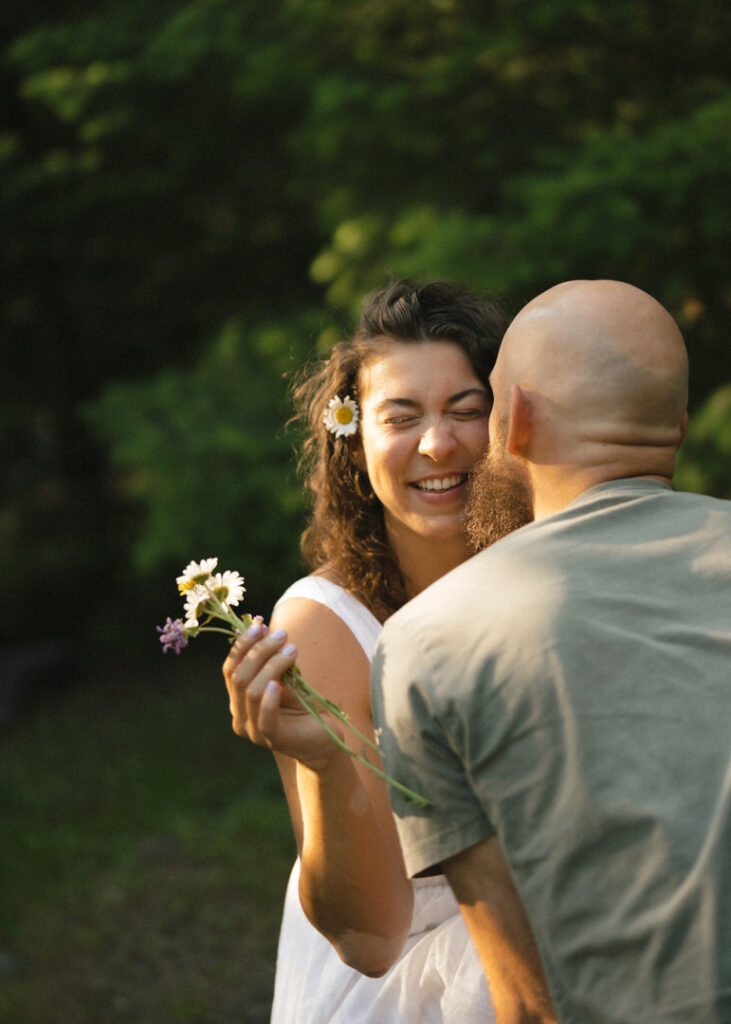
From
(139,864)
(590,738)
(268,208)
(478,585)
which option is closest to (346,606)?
(478,585)

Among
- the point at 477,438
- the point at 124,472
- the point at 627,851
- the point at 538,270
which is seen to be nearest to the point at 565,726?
the point at 627,851

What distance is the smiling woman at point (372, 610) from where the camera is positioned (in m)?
2.09

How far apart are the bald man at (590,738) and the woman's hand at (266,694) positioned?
197mm

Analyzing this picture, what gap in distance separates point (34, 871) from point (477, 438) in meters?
5.05

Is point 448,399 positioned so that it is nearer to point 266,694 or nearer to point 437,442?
point 437,442

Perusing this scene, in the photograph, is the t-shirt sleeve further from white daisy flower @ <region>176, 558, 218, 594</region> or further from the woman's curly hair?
the woman's curly hair

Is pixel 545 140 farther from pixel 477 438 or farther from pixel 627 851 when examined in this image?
pixel 627 851

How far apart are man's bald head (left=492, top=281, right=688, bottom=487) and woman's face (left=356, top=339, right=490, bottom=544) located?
0.82 m

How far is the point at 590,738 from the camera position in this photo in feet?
4.60

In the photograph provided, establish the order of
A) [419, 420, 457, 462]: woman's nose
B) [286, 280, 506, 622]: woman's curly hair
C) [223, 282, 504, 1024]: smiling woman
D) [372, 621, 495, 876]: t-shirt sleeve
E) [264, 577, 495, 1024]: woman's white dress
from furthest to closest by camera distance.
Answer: [286, 280, 506, 622]: woman's curly hair < [419, 420, 457, 462]: woman's nose < [264, 577, 495, 1024]: woman's white dress < [223, 282, 504, 1024]: smiling woman < [372, 621, 495, 876]: t-shirt sleeve

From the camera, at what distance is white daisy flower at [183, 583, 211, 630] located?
177 cm

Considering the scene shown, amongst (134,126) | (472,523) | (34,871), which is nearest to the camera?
(472,523)

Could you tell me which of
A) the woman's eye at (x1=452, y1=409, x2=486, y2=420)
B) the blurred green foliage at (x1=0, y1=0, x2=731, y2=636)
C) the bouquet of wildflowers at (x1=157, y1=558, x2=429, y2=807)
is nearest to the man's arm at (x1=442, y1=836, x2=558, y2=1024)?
the bouquet of wildflowers at (x1=157, y1=558, x2=429, y2=807)

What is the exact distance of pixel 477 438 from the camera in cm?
257
